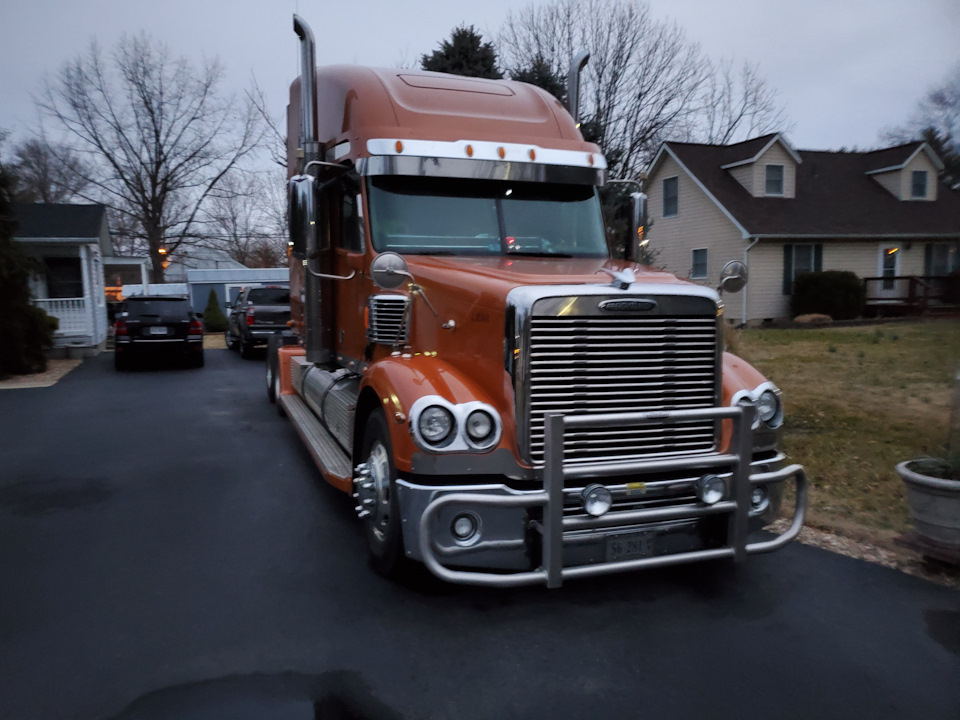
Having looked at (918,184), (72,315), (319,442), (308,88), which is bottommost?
(319,442)

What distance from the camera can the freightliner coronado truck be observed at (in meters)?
3.58

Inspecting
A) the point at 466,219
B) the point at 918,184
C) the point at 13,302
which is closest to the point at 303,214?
the point at 466,219

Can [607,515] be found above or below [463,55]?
below

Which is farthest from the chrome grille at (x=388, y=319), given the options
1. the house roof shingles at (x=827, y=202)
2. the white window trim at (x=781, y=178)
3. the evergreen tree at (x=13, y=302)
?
the white window trim at (x=781, y=178)

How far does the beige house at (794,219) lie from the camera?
23.0m

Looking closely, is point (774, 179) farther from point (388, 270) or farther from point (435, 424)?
point (435, 424)

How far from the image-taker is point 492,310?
3.92 meters

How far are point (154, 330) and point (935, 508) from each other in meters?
15.0

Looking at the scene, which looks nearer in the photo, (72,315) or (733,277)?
(733,277)

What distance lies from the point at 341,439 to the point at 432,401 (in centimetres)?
204

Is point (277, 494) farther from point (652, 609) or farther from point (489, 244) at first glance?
point (652, 609)

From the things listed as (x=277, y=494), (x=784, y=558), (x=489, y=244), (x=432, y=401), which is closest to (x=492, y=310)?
(x=432, y=401)

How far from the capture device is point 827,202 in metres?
24.5

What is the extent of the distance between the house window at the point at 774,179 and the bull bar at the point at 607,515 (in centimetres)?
2276
